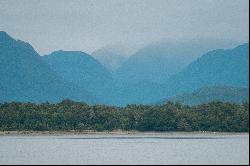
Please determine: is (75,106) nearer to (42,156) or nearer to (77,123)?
(77,123)

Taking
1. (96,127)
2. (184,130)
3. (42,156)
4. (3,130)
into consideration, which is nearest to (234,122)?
(184,130)

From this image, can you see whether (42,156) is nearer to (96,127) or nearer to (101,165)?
(101,165)

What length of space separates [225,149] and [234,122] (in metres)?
50.4

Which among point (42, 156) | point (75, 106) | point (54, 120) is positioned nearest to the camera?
point (42, 156)

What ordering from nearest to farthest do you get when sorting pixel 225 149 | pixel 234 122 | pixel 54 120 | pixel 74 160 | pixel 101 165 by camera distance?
pixel 101 165
pixel 74 160
pixel 225 149
pixel 234 122
pixel 54 120

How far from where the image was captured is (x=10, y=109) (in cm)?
14362

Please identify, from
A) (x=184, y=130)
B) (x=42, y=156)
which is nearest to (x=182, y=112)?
(x=184, y=130)

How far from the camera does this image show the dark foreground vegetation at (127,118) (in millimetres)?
132000

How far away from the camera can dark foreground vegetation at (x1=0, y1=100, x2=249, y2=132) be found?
132000 mm

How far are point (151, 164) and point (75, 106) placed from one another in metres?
88.2

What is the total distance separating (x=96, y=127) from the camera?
137 m

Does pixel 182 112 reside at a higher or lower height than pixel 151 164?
higher

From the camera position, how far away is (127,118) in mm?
137750

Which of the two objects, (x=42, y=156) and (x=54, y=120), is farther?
(x=54, y=120)
